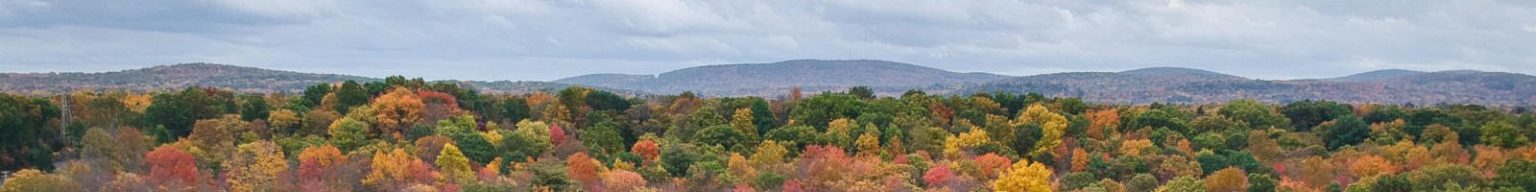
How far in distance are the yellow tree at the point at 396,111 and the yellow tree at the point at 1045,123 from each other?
133ft

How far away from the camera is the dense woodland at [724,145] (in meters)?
70.8

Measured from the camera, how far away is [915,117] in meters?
108

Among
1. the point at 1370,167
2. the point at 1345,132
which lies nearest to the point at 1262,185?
the point at 1370,167

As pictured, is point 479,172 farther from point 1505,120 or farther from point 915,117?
point 1505,120

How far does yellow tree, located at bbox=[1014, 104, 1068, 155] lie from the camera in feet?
322

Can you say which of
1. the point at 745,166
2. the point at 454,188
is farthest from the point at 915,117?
the point at 454,188

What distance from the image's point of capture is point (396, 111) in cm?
9931

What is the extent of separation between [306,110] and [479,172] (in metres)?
29.7

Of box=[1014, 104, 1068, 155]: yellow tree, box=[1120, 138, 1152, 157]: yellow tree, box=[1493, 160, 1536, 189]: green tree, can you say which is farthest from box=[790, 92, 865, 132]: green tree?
box=[1493, 160, 1536, 189]: green tree

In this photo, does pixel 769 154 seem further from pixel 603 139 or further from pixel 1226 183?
pixel 1226 183

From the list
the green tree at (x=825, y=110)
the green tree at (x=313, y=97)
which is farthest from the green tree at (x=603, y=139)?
the green tree at (x=313, y=97)

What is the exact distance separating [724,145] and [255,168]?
1259 inches

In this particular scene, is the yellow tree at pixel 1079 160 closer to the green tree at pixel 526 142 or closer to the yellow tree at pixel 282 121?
the green tree at pixel 526 142

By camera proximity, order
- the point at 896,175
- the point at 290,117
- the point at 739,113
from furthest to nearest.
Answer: the point at 739,113 → the point at 290,117 → the point at 896,175
